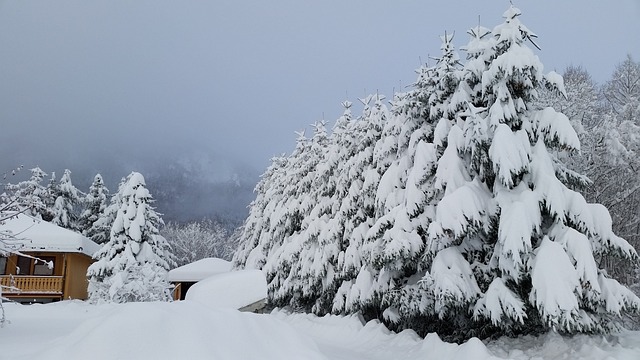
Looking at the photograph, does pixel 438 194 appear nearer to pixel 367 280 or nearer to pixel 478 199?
pixel 478 199

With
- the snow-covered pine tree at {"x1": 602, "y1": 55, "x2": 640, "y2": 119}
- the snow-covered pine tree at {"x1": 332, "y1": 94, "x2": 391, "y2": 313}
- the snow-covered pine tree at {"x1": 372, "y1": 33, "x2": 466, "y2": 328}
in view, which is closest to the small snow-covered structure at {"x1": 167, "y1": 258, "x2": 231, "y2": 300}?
the snow-covered pine tree at {"x1": 332, "y1": 94, "x2": 391, "y2": 313}

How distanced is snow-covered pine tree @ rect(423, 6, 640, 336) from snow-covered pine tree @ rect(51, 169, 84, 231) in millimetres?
41406

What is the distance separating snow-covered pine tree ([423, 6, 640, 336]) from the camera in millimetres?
9430

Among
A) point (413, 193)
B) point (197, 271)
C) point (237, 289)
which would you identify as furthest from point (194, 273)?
point (413, 193)

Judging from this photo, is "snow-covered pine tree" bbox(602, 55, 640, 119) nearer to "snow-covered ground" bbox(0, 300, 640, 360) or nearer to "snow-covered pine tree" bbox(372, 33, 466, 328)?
"snow-covered pine tree" bbox(372, 33, 466, 328)

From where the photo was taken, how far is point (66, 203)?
1795 inches

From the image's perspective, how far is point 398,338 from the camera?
12305 mm

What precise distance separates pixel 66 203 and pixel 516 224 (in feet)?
149

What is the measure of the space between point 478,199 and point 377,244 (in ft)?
11.4

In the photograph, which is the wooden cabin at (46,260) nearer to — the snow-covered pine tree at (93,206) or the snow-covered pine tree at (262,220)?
the snow-covered pine tree at (262,220)

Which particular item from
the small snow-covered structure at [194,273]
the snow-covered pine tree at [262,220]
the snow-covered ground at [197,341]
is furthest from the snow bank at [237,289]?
the small snow-covered structure at [194,273]

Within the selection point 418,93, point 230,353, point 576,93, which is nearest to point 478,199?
point 418,93

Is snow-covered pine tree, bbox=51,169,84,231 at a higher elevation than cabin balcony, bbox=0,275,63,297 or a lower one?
higher

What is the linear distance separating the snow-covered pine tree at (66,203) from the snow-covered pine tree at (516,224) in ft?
136
